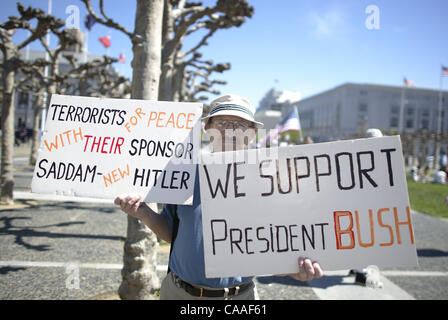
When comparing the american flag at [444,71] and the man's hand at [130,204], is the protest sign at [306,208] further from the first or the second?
the american flag at [444,71]

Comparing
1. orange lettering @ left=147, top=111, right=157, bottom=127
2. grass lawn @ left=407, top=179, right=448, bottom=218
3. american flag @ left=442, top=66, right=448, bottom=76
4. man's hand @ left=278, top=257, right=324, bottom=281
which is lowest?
grass lawn @ left=407, top=179, right=448, bottom=218

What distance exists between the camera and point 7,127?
23.4 feet

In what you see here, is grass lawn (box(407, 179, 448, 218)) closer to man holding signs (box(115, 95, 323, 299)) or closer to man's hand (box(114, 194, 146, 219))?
man holding signs (box(115, 95, 323, 299))

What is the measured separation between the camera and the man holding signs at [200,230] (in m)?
1.77

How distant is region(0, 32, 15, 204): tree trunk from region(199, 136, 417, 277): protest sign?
24.4ft

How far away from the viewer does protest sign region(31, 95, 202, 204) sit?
77.8 inches

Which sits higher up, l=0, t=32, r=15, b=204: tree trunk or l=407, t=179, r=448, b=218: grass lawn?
l=0, t=32, r=15, b=204: tree trunk

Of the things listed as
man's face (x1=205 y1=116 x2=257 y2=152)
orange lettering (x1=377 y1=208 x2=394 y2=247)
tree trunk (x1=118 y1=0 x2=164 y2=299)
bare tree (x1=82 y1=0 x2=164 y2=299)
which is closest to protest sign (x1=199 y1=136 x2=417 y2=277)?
orange lettering (x1=377 y1=208 x2=394 y2=247)

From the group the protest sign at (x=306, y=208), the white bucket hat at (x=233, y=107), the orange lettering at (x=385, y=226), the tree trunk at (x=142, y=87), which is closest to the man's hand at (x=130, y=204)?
the protest sign at (x=306, y=208)

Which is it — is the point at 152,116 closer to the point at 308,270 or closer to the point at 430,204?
the point at 308,270

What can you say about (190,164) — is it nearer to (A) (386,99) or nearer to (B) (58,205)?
(B) (58,205)

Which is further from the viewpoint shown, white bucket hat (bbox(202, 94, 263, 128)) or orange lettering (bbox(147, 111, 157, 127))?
orange lettering (bbox(147, 111, 157, 127))

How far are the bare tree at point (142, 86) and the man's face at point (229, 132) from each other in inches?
61.8
